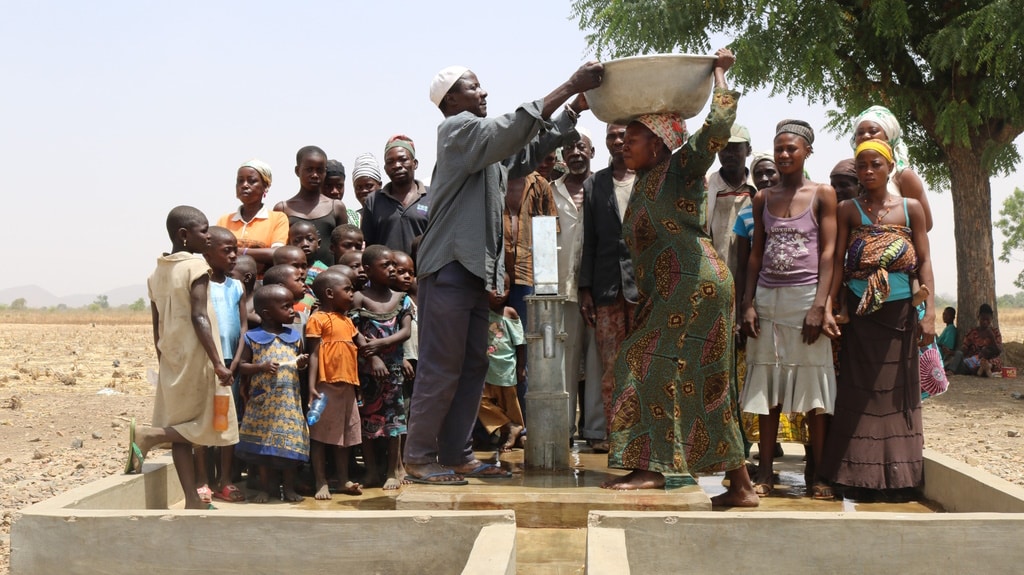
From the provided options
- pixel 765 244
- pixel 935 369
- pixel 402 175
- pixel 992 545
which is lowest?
pixel 992 545

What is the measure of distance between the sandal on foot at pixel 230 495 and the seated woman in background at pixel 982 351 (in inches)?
478


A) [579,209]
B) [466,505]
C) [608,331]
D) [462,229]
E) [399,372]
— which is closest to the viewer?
[466,505]

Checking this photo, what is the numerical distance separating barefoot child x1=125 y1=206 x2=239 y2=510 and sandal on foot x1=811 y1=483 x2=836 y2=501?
2.91 metres

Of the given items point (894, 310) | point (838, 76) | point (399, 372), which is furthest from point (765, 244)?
point (838, 76)

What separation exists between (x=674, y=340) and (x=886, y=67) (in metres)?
11.9

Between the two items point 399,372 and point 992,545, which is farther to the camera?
point 399,372

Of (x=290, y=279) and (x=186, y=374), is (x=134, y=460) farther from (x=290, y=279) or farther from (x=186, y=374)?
(x=290, y=279)

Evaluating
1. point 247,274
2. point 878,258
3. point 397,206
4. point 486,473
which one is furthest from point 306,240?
point 878,258

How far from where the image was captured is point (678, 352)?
15.2 ft

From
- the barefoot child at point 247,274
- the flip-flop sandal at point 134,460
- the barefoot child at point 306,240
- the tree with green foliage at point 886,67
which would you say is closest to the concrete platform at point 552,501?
the flip-flop sandal at point 134,460

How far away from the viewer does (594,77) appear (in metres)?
4.60

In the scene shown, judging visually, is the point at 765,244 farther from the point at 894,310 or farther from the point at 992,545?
the point at 992,545

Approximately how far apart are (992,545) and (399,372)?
3027 mm

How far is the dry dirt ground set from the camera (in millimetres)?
7621
